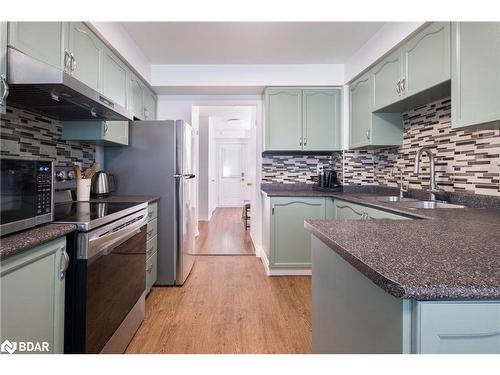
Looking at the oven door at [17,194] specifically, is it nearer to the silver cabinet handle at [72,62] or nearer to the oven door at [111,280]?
the oven door at [111,280]

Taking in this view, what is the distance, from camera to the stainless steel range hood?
1.21 meters

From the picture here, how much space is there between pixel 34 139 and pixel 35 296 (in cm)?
124

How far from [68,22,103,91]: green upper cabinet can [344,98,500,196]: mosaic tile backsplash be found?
2538 millimetres

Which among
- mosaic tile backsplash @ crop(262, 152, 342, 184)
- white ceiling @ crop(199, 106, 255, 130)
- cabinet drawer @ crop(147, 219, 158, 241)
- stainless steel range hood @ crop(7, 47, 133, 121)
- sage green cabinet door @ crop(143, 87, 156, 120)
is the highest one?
white ceiling @ crop(199, 106, 255, 130)

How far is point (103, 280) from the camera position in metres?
1.34

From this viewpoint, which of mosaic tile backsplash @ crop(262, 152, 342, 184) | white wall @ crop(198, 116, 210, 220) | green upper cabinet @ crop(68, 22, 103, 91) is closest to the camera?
green upper cabinet @ crop(68, 22, 103, 91)

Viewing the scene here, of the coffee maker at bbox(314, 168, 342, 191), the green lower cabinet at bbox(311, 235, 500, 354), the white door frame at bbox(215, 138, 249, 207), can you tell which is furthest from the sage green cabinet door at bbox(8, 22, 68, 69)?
the white door frame at bbox(215, 138, 249, 207)

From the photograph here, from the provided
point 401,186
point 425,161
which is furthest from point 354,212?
point 425,161

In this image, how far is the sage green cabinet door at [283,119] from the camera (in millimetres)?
3102

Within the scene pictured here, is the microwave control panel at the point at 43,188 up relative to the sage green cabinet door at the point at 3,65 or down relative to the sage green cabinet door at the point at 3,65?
down

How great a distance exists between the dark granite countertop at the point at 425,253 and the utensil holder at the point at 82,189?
70.6 inches

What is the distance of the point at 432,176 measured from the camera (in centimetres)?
204

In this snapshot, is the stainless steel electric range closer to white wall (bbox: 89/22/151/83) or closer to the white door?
white wall (bbox: 89/22/151/83)

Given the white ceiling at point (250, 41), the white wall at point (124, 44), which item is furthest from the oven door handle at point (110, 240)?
the white ceiling at point (250, 41)
